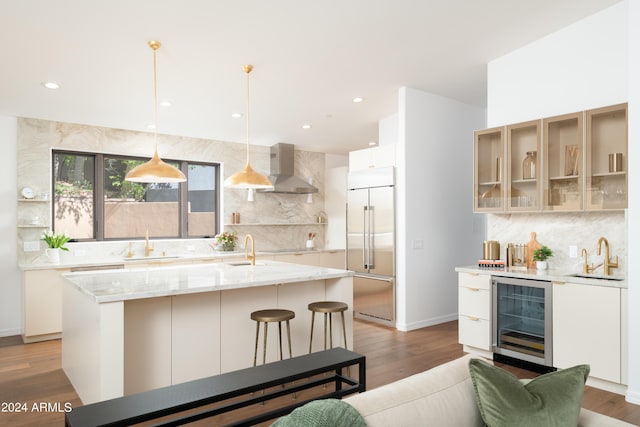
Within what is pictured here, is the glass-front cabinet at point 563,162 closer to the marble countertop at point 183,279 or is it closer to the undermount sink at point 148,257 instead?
the marble countertop at point 183,279

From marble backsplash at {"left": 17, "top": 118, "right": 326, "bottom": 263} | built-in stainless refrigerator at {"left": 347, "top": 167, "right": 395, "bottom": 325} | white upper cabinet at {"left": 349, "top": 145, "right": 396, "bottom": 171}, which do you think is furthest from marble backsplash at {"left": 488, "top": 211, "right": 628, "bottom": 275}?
marble backsplash at {"left": 17, "top": 118, "right": 326, "bottom": 263}

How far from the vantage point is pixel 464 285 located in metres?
4.09

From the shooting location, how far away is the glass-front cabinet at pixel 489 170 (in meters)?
4.08

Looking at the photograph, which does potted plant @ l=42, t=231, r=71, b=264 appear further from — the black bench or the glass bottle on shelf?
the glass bottle on shelf

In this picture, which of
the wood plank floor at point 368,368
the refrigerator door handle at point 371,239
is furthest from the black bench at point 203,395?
the refrigerator door handle at point 371,239

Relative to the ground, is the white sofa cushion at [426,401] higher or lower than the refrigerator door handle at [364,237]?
lower

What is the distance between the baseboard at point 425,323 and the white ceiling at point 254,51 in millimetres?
2766

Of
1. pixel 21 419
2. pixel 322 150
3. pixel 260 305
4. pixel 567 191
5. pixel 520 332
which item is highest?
pixel 322 150

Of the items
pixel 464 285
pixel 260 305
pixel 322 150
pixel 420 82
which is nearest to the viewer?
pixel 260 305

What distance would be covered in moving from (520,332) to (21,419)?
154 inches

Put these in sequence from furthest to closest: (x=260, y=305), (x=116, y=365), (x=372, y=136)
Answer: (x=372, y=136), (x=260, y=305), (x=116, y=365)

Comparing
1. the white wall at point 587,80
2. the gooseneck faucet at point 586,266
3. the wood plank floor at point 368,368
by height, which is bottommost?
the wood plank floor at point 368,368

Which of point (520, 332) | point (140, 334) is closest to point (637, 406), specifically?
point (520, 332)

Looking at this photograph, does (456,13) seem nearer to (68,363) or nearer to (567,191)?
(567,191)
